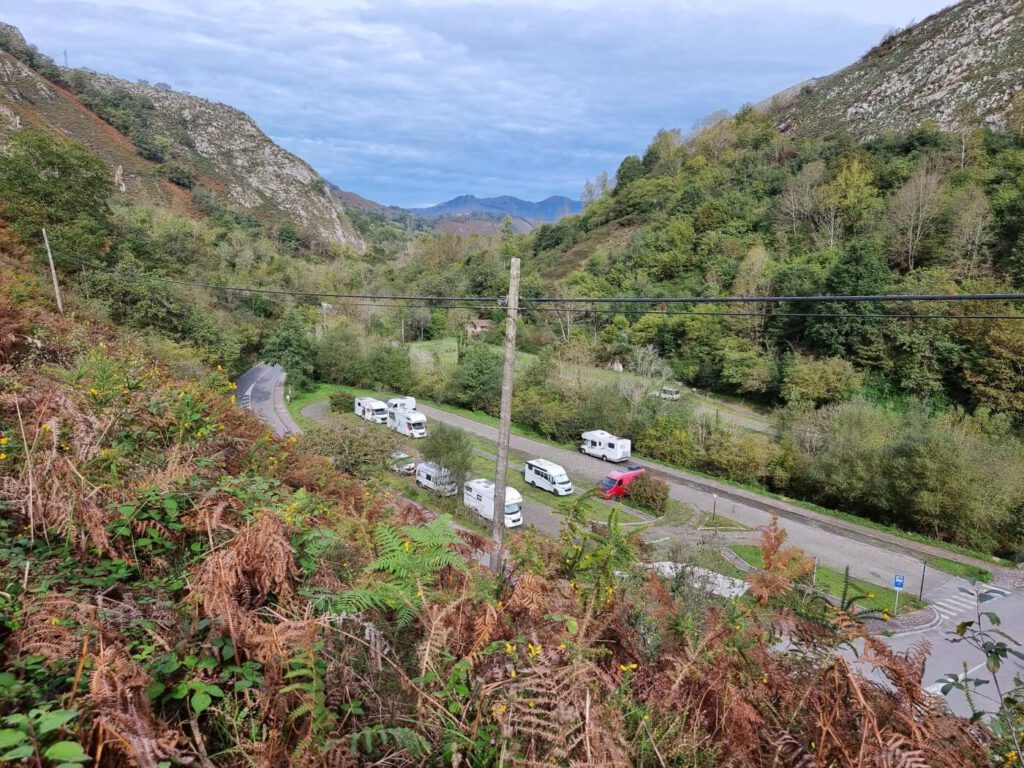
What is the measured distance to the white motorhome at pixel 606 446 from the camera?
21.9 metres

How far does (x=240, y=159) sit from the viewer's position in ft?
251

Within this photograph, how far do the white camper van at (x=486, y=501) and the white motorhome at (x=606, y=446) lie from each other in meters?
7.30

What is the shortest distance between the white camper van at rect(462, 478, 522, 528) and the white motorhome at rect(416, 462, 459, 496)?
23.5 inches

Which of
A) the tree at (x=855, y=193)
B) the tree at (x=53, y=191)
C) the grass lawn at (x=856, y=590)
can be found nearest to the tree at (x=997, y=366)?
the grass lawn at (x=856, y=590)

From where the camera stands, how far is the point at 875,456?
1648 centimetres

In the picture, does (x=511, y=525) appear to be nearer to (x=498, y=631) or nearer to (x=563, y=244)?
(x=498, y=631)

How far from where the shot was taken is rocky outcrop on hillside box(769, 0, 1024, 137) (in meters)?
37.5

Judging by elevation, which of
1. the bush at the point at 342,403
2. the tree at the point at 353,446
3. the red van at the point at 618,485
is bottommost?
the red van at the point at 618,485

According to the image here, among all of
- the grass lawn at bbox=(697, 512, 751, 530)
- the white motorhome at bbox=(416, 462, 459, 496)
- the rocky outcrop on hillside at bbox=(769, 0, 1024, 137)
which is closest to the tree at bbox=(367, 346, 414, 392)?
the white motorhome at bbox=(416, 462, 459, 496)

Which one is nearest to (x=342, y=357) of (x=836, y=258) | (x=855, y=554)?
(x=855, y=554)

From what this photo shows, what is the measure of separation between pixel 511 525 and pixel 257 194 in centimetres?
7665

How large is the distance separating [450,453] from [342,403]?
12.7 meters

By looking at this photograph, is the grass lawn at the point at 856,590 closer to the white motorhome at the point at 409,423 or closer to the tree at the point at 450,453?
the tree at the point at 450,453

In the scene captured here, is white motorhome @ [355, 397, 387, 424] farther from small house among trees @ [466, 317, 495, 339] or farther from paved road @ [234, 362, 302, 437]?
small house among trees @ [466, 317, 495, 339]
